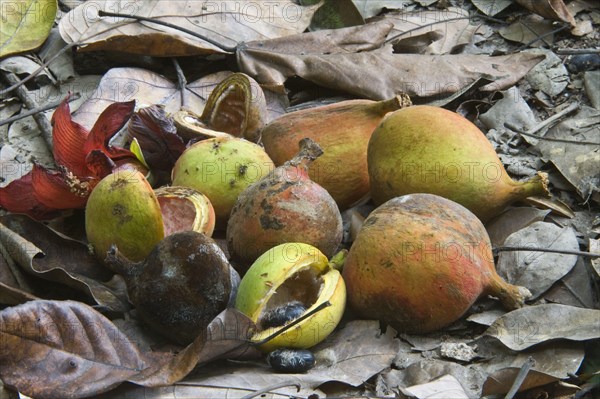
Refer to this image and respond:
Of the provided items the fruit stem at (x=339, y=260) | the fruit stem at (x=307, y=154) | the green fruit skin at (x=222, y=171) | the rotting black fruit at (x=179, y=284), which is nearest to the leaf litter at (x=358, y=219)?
the rotting black fruit at (x=179, y=284)

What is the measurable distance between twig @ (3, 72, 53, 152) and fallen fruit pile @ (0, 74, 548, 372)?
44cm

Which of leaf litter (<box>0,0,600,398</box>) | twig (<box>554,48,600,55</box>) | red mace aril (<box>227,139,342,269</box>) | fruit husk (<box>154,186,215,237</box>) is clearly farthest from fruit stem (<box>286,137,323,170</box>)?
twig (<box>554,48,600,55</box>)

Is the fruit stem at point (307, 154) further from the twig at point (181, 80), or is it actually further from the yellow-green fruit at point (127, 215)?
the twig at point (181, 80)

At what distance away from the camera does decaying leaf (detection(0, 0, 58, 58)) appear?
12.8 feet

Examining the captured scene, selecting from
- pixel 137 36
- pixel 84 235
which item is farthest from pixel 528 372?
pixel 137 36

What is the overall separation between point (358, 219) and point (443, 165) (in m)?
0.42

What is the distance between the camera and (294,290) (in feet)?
9.02

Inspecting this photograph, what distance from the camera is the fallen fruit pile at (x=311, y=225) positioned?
2.55 metres

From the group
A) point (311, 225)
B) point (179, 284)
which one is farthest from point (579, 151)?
point (179, 284)

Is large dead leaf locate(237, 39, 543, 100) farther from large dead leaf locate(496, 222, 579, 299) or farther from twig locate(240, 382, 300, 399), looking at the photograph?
twig locate(240, 382, 300, 399)

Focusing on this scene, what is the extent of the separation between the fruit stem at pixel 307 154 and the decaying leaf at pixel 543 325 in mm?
839

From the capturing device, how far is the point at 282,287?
2.71 m

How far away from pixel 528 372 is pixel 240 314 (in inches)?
33.1

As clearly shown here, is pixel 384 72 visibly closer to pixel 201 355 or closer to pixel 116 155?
pixel 116 155
